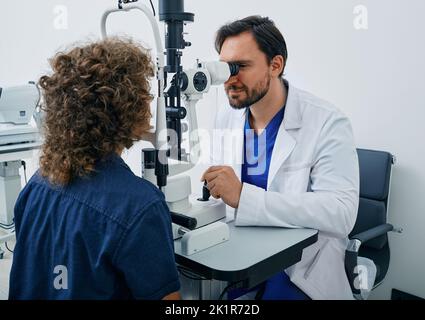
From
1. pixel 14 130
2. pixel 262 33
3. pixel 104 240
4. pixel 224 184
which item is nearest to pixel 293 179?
pixel 224 184

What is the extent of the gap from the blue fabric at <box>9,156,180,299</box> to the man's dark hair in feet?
2.59

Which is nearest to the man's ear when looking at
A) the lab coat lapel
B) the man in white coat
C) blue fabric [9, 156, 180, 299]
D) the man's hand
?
the man in white coat

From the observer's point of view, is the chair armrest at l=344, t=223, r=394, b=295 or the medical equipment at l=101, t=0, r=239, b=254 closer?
the medical equipment at l=101, t=0, r=239, b=254

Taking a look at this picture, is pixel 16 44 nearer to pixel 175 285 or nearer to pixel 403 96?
pixel 403 96

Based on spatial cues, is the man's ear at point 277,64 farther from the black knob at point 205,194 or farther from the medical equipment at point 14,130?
the medical equipment at point 14,130

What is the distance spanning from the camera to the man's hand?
3.71 feet

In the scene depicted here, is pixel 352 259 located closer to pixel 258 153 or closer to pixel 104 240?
pixel 258 153

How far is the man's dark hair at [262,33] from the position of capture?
1.39 metres

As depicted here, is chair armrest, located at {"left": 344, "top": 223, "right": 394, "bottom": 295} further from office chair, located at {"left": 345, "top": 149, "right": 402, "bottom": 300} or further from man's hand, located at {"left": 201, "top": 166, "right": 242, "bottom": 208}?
man's hand, located at {"left": 201, "top": 166, "right": 242, "bottom": 208}

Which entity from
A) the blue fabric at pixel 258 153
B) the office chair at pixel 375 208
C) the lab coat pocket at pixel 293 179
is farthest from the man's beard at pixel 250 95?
the office chair at pixel 375 208

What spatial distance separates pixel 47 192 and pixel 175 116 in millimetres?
366

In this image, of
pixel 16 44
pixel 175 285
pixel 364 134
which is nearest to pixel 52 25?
pixel 16 44

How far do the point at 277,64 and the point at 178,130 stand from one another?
21.5 inches

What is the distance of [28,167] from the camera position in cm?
355
